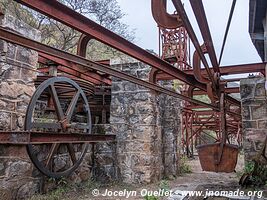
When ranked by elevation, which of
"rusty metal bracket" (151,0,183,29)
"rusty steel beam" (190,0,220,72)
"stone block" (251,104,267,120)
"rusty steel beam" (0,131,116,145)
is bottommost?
"rusty steel beam" (0,131,116,145)

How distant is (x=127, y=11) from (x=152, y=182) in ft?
23.2

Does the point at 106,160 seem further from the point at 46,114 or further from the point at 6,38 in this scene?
the point at 6,38

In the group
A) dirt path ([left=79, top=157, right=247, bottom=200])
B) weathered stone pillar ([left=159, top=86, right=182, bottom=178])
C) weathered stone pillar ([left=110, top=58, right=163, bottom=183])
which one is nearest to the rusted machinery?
weathered stone pillar ([left=110, top=58, right=163, bottom=183])

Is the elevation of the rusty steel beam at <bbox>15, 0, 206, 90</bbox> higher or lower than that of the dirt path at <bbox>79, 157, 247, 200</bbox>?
higher

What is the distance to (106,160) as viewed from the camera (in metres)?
5.32

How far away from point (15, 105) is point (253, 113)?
382 centimetres

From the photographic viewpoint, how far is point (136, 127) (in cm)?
512

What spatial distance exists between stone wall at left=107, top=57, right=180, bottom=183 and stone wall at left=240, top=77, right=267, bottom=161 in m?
1.65

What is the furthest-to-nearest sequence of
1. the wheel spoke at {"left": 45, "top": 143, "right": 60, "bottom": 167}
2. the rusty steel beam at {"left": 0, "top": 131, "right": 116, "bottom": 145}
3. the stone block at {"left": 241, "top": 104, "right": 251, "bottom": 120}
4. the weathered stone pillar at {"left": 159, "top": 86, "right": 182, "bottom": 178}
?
the weathered stone pillar at {"left": 159, "top": 86, "right": 182, "bottom": 178} → the stone block at {"left": 241, "top": 104, "right": 251, "bottom": 120} → the wheel spoke at {"left": 45, "top": 143, "right": 60, "bottom": 167} → the rusty steel beam at {"left": 0, "top": 131, "right": 116, "bottom": 145}

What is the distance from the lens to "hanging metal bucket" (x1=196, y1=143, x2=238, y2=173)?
3041 mm

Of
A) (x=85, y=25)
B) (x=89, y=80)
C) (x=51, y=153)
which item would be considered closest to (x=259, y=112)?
(x=89, y=80)

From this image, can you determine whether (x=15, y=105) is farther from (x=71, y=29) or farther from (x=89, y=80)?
(x=71, y=29)

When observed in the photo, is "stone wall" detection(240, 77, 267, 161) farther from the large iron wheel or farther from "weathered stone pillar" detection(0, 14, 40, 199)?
"weathered stone pillar" detection(0, 14, 40, 199)

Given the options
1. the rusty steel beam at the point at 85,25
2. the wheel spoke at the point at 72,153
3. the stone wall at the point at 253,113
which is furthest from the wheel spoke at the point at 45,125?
the stone wall at the point at 253,113
